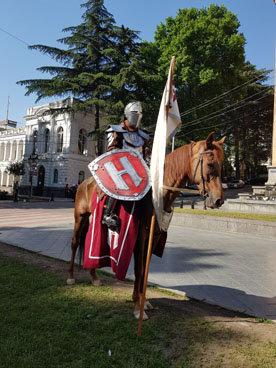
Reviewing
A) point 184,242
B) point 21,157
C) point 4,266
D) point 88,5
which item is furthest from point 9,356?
point 21,157

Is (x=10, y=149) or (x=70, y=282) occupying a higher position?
(x=10, y=149)

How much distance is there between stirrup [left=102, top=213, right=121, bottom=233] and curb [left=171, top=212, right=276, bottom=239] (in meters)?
8.46

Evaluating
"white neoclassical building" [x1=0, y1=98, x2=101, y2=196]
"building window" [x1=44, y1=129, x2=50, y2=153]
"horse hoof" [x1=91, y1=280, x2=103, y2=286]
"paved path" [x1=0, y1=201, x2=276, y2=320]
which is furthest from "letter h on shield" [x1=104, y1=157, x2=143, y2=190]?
"building window" [x1=44, y1=129, x2=50, y2=153]

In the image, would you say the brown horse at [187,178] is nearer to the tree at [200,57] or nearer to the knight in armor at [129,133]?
the knight in armor at [129,133]

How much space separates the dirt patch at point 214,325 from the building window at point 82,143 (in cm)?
3490

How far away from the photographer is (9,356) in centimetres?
246

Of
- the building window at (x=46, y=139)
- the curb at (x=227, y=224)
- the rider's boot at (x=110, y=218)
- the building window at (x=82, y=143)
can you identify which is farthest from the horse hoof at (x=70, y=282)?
the building window at (x=46, y=139)

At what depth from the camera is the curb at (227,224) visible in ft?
33.4

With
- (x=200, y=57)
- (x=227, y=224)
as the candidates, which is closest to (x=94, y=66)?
(x=200, y=57)

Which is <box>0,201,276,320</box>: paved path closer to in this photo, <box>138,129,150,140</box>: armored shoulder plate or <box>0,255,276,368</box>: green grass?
<box>0,255,276,368</box>: green grass

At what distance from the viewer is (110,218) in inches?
130

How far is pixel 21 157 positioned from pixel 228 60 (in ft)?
114

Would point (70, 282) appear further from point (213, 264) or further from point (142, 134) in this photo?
point (213, 264)

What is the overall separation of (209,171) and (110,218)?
1284mm
